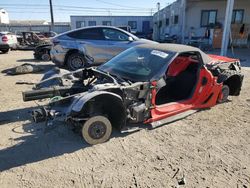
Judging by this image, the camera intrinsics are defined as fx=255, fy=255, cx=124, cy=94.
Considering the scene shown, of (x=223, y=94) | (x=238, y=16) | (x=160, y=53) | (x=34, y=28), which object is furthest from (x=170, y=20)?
(x=34, y=28)

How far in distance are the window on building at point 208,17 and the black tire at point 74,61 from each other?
16.9 metres

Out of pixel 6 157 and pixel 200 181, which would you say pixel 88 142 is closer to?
pixel 6 157

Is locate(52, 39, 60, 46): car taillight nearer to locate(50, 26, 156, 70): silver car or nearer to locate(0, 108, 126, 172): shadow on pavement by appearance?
locate(50, 26, 156, 70): silver car

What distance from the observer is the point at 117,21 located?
41.3 meters

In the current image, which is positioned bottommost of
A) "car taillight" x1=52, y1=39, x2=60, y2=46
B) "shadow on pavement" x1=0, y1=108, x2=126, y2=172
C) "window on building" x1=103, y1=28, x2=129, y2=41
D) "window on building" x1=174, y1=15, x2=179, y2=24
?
"shadow on pavement" x1=0, y1=108, x2=126, y2=172

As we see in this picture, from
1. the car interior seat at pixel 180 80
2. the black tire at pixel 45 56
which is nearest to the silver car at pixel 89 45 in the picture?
the black tire at pixel 45 56

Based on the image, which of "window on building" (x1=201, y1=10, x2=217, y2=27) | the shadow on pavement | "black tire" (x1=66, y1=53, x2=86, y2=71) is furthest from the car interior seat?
"window on building" (x1=201, y1=10, x2=217, y2=27)

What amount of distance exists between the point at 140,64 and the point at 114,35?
512 cm

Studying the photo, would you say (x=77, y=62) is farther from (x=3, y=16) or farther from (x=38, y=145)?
(x=3, y=16)

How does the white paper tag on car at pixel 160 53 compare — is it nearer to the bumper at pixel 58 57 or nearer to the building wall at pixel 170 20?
the bumper at pixel 58 57

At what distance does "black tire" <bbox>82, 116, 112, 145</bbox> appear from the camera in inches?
148

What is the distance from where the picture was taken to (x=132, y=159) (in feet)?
11.8

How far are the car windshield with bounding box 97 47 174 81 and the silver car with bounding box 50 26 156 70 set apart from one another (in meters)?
4.40

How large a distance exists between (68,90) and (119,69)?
997 millimetres
